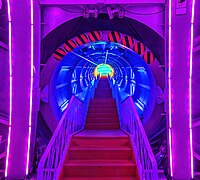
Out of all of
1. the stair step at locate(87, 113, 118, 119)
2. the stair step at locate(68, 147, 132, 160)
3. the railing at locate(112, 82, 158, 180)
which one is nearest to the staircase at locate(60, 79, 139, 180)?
the stair step at locate(68, 147, 132, 160)

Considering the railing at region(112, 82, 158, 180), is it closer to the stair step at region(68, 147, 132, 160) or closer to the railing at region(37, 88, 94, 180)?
the stair step at region(68, 147, 132, 160)

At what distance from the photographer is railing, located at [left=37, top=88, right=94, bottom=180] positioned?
4.37 meters

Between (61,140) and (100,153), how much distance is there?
→ 0.82 meters

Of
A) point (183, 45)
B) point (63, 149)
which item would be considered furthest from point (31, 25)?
point (183, 45)

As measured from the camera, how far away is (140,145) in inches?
207

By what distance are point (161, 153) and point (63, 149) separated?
6.65 ft

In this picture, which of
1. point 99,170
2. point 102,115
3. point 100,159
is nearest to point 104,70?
point 102,115

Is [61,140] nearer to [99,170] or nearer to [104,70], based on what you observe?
[99,170]

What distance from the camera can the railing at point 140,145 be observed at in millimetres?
4203

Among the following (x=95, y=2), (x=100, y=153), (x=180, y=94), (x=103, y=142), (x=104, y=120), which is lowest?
(x=100, y=153)

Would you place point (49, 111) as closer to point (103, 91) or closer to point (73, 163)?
point (73, 163)

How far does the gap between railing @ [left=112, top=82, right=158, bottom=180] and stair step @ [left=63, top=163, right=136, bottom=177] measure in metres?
0.22

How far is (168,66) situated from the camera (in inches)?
222

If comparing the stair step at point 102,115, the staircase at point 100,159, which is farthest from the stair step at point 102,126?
the staircase at point 100,159
